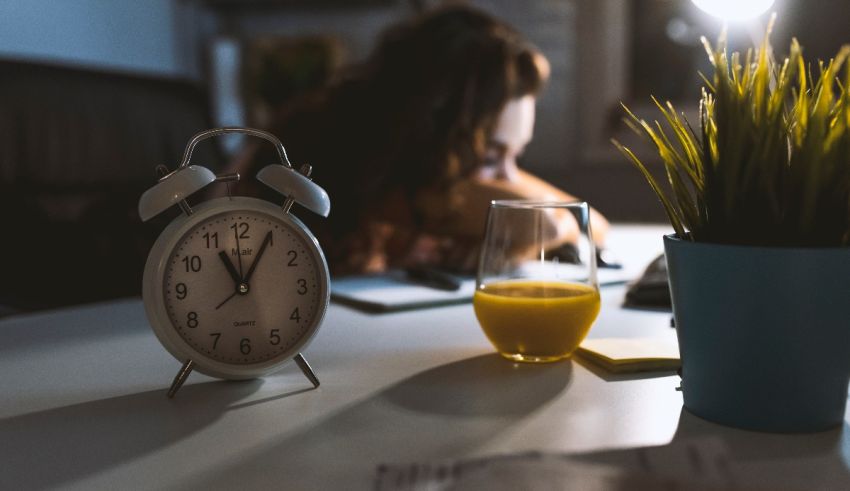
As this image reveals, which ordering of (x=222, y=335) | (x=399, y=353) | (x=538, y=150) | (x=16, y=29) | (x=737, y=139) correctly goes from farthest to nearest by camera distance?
(x=538, y=150) → (x=16, y=29) → (x=399, y=353) → (x=222, y=335) → (x=737, y=139)

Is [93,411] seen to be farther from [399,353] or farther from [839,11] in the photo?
[839,11]

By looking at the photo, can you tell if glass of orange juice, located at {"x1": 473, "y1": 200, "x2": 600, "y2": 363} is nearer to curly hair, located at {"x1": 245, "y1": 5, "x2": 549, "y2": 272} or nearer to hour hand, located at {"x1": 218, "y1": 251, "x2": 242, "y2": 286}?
hour hand, located at {"x1": 218, "y1": 251, "x2": 242, "y2": 286}

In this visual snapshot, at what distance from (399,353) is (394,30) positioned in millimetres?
1162

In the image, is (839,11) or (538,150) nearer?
(839,11)

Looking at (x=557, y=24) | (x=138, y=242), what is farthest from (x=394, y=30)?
(x=557, y=24)

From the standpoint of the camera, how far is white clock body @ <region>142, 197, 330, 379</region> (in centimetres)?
59

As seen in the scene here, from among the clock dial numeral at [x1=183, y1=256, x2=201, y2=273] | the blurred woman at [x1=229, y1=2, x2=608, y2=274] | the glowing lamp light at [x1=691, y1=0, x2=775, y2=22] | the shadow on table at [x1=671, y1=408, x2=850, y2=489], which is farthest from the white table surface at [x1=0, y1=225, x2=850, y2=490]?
the blurred woman at [x1=229, y1=2, x2=608, y2=274]

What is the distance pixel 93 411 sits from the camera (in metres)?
0.57

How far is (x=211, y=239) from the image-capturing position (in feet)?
1.99

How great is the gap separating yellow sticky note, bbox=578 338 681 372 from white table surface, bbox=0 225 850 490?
15mm

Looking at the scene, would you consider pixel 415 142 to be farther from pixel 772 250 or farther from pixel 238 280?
pixel 772 250

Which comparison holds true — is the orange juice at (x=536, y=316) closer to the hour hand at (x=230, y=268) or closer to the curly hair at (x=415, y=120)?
the hour hand at (x=230, y=268)

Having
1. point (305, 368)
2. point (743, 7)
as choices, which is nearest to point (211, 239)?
point (305, 368)

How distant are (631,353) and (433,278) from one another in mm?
447
